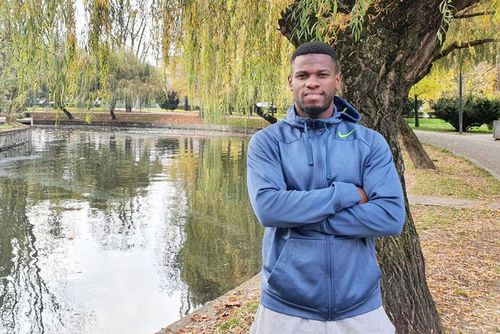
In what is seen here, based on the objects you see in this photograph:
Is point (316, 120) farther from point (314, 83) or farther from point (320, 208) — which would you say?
point (320, 208)

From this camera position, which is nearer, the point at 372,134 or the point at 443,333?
the point at 372,134

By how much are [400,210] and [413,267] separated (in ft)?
5.09

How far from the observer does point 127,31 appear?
414 centimetres

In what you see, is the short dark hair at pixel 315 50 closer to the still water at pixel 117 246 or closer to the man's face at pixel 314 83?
the man's face at pixel 314 83

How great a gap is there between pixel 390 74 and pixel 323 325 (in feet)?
6.63

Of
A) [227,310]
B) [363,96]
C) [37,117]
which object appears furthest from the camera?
[37,117]

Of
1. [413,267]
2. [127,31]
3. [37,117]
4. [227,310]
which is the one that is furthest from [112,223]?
[37,117]

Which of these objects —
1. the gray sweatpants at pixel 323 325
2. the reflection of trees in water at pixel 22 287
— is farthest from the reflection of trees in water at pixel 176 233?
the gray sweatpants at pixel 323 325

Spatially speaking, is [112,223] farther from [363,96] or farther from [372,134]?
[372,134]

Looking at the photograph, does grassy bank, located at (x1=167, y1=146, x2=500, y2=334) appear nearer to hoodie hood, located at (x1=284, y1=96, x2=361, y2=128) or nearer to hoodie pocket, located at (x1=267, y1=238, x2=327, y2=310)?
hoodie pocket, located at (x1=267, y1=238, x2=327, y2=310)

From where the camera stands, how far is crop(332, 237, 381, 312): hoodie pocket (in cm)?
200

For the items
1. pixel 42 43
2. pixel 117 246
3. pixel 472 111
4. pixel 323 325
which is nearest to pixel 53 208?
pixel 117 246

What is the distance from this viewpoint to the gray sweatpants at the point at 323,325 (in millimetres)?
2006

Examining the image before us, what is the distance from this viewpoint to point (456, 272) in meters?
5.35
